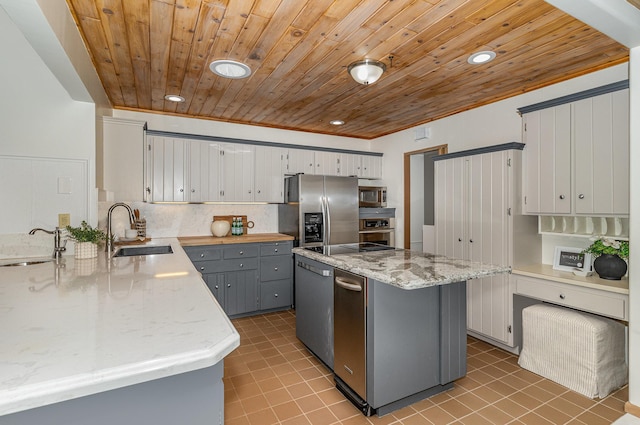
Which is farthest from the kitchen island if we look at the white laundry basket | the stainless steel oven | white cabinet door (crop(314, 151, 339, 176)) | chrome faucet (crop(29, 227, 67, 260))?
white cabinet door (crop(314, 151, 339, 176))

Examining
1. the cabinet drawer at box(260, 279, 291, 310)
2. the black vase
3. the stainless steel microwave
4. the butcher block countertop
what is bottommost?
the cabinet drawer at box(260, 279, 291, 310)

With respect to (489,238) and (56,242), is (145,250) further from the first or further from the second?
(489,238)

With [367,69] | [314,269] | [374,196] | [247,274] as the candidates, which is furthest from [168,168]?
[374,196]

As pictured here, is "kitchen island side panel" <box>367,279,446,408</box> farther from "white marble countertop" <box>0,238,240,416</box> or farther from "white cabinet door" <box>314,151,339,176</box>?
"white cabinet door" <box>314,151,339,176</box>

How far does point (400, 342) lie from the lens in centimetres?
214

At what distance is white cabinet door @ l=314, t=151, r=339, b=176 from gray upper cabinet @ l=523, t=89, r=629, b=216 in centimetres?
254

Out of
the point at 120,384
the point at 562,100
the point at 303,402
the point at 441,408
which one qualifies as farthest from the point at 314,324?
the point at 562,100

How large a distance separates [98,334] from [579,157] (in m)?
3.35

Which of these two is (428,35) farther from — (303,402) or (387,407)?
(303,402)

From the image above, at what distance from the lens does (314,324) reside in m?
2.78

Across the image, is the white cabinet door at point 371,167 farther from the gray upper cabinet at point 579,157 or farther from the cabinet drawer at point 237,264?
the gray upper cabinet at point 579,157

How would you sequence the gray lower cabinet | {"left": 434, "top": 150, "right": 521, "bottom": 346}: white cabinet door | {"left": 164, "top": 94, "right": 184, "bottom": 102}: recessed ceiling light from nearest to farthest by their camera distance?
{"left": 434, "top": 150, "right": 521, "bottom": 346}: white cabinet door, {"left": 164, "top": 94, "right": 184, "bottom": 102}: recessed ceiling light, the gray lower cabinet

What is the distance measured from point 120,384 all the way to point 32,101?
279 centimetres

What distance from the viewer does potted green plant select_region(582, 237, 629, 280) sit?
2.42 meters
